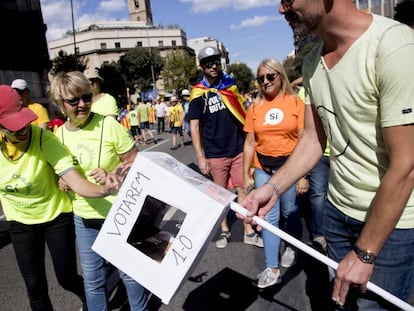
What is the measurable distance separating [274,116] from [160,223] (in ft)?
6.34

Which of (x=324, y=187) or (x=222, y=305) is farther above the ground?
(x=324, y=187)

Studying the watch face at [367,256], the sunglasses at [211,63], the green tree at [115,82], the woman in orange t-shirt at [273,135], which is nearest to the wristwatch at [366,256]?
the watch face at [367,256]

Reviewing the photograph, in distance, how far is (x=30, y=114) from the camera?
7.18ft

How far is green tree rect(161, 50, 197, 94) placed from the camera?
6050cm

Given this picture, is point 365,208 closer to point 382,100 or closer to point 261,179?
point 382,100

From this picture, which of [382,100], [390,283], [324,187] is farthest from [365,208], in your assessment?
[324,187]

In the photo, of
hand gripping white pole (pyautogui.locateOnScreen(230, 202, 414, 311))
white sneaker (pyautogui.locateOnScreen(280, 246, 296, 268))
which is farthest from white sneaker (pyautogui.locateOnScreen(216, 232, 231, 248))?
hand gripping white pole (pyautogui.locateOnScreen(230, 202, 414, 311))

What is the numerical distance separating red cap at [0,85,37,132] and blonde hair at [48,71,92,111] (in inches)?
9.0

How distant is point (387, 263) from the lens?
147 centimetres

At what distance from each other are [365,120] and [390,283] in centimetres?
69

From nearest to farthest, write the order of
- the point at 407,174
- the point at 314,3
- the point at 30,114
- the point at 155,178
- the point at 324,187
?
the point at 407,174, the point at 314,3, the point at 155,178, the point at 30,114, the point at 324,187

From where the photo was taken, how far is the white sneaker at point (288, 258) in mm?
3496

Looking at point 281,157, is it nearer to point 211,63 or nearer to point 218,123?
point 218,123

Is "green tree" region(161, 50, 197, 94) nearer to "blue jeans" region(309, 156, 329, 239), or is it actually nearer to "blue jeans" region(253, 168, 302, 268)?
"blue jeans" region(309, 156, 329, 239)
